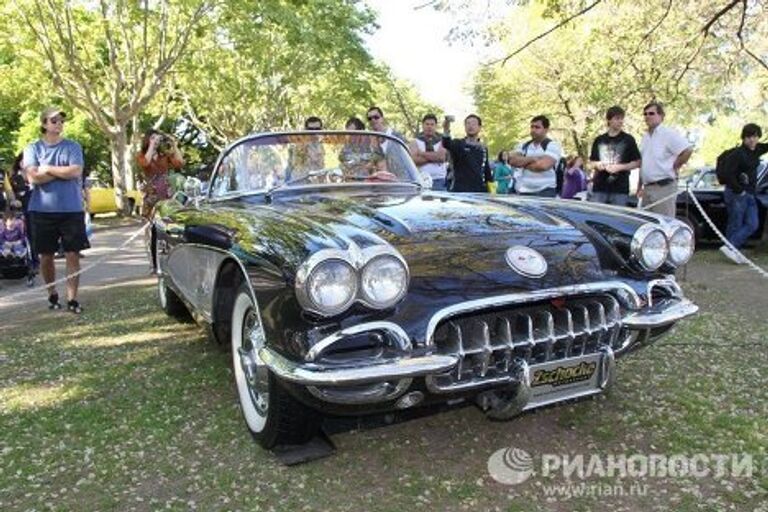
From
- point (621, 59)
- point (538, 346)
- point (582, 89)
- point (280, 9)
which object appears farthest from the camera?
point (582, 89)

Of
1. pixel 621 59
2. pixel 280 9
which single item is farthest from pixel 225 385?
pixel 280 9

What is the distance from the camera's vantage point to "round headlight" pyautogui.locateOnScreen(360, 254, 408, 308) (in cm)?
266

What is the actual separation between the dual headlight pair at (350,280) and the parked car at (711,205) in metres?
8.56

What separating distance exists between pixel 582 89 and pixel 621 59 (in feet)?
61.0

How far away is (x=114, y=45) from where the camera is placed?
19484mm

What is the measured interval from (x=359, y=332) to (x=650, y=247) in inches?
61.9

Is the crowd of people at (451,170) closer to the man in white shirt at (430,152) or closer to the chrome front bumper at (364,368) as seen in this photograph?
the man in white shirt at (430,152)

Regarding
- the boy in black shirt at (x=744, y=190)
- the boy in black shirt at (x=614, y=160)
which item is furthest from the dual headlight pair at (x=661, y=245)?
the boy in black shirt at (x=744, y=190)

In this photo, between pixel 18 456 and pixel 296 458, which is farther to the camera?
pixel 18 456

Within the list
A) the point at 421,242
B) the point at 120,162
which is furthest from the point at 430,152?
the point at 120,162

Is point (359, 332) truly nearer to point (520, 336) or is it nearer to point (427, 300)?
point (427, 300)

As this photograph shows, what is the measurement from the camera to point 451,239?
310 centimetres

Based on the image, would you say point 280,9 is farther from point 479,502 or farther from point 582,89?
point 582,89

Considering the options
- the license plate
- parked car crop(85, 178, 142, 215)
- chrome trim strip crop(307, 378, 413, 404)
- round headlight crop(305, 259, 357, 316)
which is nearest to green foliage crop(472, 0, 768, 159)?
the license plate
